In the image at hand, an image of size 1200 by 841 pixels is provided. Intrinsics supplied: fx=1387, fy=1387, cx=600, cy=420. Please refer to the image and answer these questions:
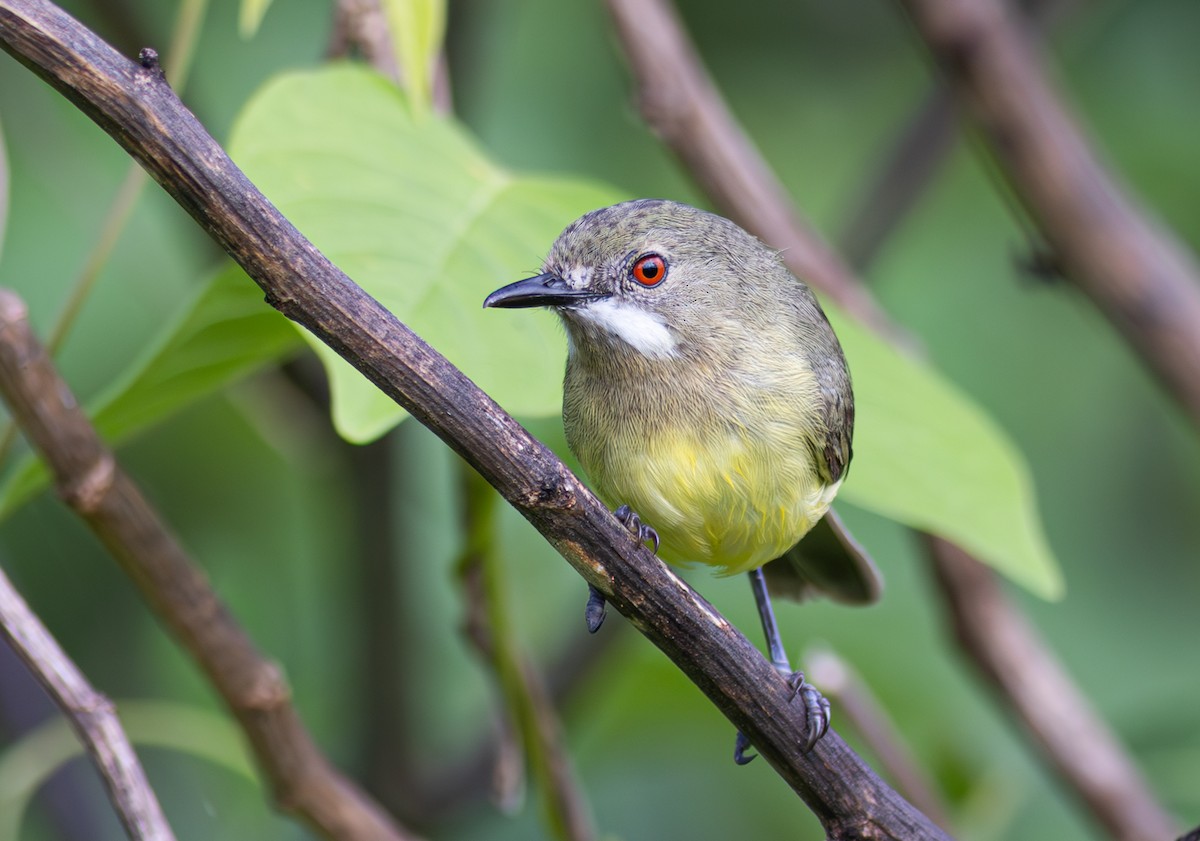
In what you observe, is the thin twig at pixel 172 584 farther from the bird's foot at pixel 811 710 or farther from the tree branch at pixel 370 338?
the bird's foot at pixel 811 710

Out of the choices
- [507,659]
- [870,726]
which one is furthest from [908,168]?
[507,659]

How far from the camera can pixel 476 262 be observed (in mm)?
2373

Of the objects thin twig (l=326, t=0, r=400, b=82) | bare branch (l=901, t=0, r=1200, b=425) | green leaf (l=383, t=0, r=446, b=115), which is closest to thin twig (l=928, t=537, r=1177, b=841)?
bare branch (l=901, t=0, r=1200, b=425)

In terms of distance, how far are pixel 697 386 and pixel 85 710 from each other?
110 centimetres

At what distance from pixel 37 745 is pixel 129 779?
1413 mm

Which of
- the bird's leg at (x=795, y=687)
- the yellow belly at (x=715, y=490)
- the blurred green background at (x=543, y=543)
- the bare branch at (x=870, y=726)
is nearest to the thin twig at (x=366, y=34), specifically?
the blurred green background at (x=543, y=543)

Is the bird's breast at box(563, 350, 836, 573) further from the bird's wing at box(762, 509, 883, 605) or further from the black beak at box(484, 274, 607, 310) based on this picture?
the bird's wing at box(762, 509, 883, 605)

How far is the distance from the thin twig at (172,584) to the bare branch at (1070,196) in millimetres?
2248

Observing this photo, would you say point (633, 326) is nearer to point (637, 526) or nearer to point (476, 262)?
point (476, 262)

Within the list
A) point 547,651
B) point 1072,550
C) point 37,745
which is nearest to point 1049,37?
point 1072,550

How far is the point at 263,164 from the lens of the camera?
233 centimetres

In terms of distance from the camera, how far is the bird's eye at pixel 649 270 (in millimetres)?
2539

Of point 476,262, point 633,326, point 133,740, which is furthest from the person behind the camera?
point 133,740

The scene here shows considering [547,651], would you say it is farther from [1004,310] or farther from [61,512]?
[1004,310]
